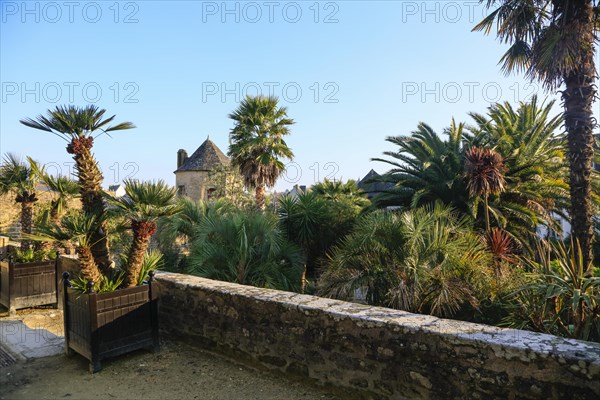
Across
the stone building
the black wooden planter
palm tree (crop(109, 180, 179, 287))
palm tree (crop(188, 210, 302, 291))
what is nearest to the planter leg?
the black wooden planter

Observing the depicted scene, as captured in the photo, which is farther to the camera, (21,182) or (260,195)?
(260,195)

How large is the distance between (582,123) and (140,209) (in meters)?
8.61

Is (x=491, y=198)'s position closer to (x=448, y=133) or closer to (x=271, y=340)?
(x=448, y=133)

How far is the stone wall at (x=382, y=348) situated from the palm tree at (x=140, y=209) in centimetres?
73

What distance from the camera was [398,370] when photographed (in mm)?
3377

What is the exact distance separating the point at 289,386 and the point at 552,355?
2.41 meters

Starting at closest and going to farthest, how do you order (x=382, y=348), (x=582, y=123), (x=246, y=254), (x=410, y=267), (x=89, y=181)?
(x=382, y=348)
(x=89, y=181)
(x=410, y=267)
(x=246, y=254)
(x=582, y=123)

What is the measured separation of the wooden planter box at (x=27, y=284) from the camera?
7105 millimetres

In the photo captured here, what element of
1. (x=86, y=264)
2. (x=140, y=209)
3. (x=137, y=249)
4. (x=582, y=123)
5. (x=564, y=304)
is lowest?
(x=564, y=304)

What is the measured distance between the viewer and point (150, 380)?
4234 millimetres

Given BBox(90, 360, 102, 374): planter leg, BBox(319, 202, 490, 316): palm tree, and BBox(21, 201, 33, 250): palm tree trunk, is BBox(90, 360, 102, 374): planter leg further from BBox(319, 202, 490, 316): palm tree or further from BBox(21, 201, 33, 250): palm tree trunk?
BBox(21, 201, 33, 250): palm tree trunk

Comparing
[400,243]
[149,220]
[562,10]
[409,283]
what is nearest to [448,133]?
[562,10]

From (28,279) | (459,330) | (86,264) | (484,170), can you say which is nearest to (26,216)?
(28,279)

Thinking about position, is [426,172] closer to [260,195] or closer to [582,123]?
[582,123]
